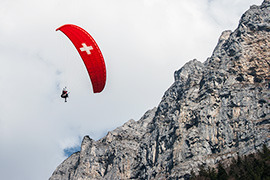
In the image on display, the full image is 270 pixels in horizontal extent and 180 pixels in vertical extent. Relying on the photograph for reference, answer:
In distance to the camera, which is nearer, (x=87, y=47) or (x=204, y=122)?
(x=87, y=47)

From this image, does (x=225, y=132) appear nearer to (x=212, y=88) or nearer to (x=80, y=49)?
(x=212, y=88)

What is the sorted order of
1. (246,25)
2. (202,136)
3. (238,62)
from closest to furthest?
(202,136) → (238,62) → (246,25)

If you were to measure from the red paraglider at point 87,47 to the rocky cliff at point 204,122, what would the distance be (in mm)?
63236

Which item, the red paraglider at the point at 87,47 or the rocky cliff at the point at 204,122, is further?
the rocky cliff at the point at 204,122

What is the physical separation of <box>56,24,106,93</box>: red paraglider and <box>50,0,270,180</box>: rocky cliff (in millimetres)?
63236

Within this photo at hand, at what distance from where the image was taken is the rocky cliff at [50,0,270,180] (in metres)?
95.4

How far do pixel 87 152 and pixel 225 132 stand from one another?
64.5 metres

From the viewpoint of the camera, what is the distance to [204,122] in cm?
10388

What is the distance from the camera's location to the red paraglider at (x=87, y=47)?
110ft

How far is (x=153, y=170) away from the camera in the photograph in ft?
354

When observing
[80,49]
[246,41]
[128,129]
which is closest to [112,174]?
[128,129]

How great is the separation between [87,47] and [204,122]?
76445mm

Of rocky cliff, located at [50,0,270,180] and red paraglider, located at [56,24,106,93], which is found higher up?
rocky cliff, located at [50,0,270,180]

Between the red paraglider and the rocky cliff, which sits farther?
the rocky cliff
